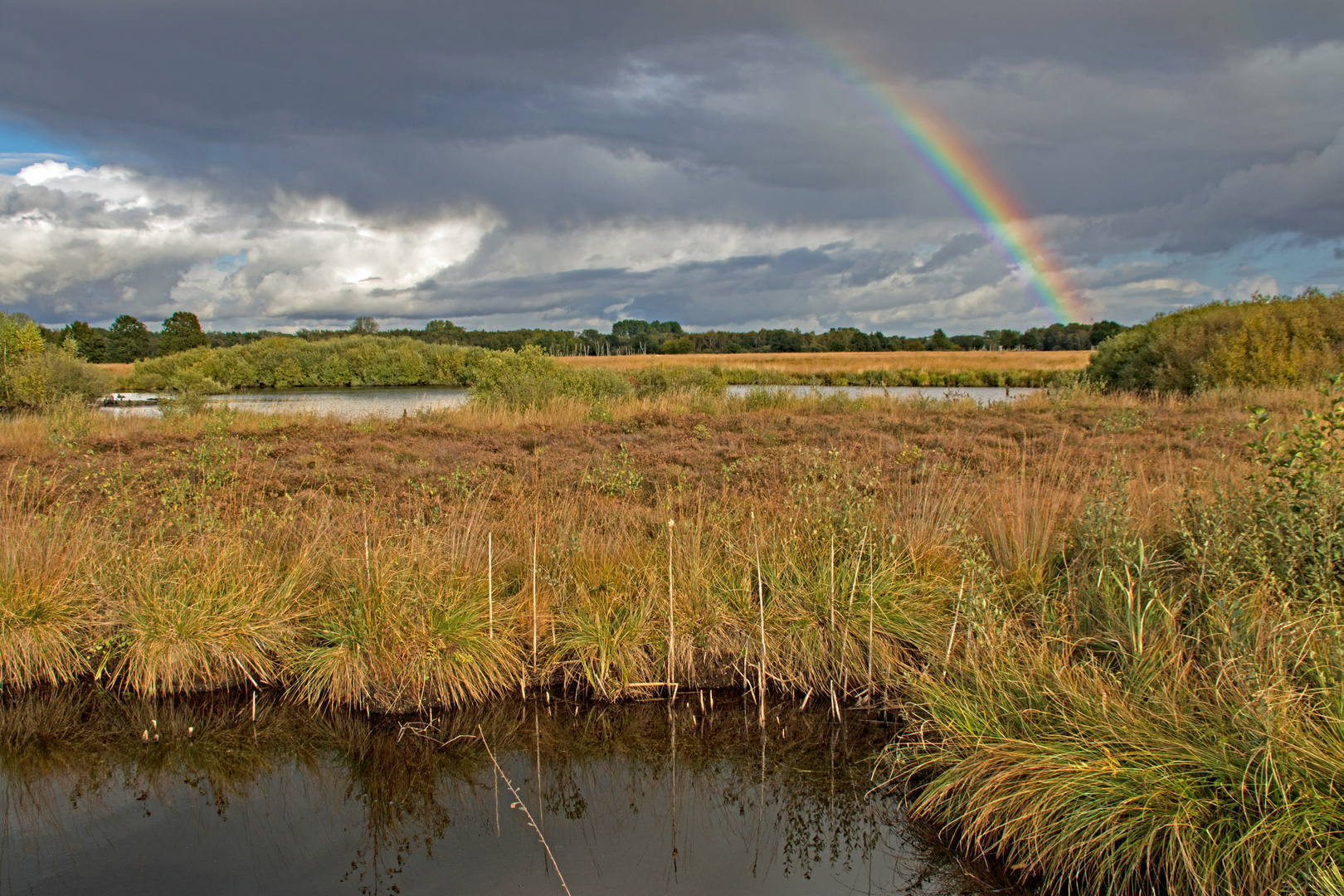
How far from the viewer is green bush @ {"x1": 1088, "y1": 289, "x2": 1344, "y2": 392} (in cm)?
2153

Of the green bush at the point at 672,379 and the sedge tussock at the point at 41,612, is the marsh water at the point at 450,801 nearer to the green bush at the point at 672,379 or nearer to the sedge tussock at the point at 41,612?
the sedge tussock at the point at 41,612

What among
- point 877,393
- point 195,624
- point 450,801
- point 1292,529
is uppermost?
point 877,393

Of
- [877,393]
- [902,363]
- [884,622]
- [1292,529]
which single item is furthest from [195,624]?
[902,363]

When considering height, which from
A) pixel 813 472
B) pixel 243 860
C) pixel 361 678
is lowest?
pixel 243 860

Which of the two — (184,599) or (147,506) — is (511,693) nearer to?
(184,599)

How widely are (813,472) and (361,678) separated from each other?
419 cm

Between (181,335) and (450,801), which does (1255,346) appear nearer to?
(450,801)

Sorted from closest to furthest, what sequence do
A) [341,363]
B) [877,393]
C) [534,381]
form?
1. [534,381]
2. [877,393]
3. [341,363]

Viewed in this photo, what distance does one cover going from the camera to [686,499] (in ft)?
29.4

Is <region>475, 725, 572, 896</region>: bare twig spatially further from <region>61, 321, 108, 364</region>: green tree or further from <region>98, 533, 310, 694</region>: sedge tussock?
<region>61, 321, 108, 364</region>: green tree

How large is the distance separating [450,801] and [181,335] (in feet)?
271

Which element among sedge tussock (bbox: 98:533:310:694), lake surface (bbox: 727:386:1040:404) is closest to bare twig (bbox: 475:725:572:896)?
sedge tussock (bbox: 98:533:310:694)

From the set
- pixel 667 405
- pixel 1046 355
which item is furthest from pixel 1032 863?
pixel 1046 355

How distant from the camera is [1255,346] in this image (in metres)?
22.1
